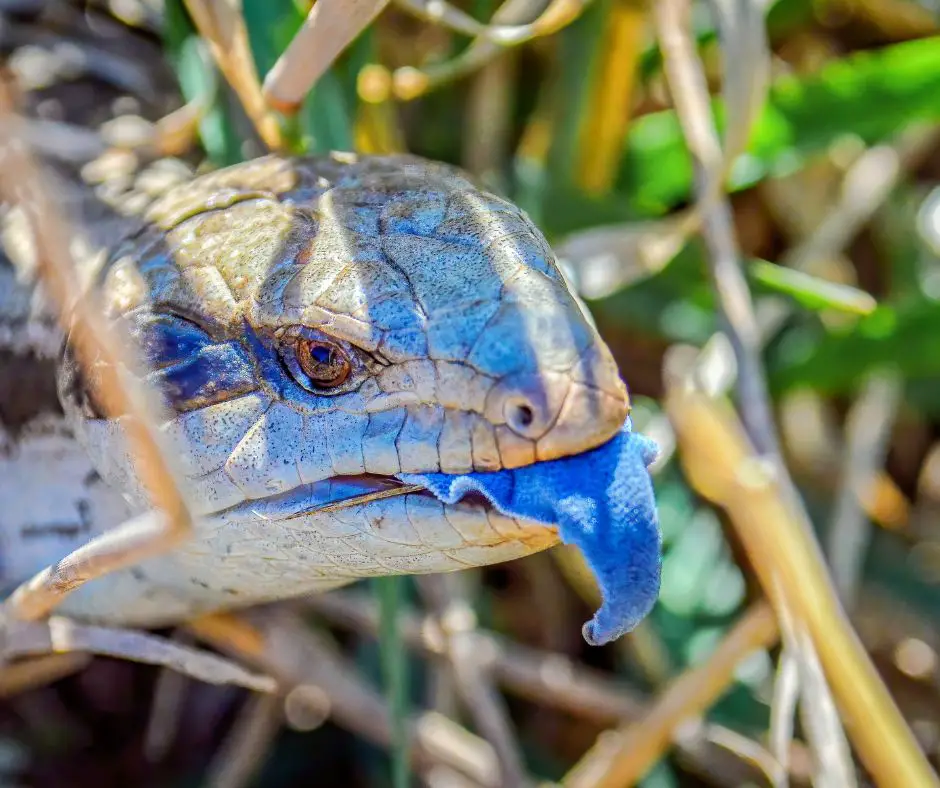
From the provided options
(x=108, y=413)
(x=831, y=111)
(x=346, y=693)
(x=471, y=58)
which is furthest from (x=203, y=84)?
(x=831, y=111)

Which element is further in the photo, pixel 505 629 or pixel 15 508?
pixel 505 629

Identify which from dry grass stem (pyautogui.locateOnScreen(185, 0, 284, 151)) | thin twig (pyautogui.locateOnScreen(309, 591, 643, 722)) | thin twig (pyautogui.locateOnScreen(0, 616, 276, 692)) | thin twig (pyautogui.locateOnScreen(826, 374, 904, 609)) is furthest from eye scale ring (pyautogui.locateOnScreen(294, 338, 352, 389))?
thin twig (pyautogui.locateOnScreen(826, 374, 904, 609))

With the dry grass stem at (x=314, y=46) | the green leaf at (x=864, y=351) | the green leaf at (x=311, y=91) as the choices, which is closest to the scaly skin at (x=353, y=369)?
the dry grass stem at (x=314, y=46)

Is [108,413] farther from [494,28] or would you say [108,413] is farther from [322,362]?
[494,28]

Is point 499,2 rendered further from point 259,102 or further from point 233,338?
point 233,338

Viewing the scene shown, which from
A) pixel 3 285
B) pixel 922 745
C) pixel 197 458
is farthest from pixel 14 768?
pixel 922 745

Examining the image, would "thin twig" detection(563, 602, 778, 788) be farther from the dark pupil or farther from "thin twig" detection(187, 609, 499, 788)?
the dark pupil
